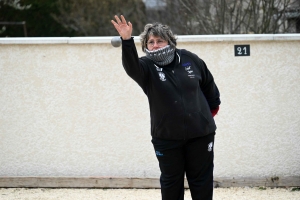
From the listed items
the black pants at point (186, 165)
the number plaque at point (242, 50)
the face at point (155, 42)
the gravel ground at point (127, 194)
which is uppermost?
the face at point (155, 42)

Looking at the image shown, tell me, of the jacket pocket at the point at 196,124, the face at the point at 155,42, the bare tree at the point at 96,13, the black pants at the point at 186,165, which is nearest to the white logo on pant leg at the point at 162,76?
the face at the point at 155,42

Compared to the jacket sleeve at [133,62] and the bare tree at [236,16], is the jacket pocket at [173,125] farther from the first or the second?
the bare tree at [236,16]

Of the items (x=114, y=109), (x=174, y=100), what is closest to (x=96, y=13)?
(x=114, y=109)

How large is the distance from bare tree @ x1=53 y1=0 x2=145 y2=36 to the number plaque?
25.7 ft

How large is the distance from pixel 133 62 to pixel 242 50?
2.66 metres

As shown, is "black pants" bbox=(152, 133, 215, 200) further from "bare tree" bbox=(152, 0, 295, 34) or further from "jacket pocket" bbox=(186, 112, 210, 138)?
"bare tree" bbox=(152, 0, 295, 34)

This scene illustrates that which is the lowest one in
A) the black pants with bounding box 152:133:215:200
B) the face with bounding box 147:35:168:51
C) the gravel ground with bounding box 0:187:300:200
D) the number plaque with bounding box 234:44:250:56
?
the gravel ground with bounding box 0:187:300:200

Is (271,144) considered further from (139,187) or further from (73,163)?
(73,163)

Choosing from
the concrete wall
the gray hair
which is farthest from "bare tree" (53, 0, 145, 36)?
the gray hair

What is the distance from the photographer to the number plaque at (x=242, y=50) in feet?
20.4

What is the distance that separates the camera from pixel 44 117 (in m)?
6.45

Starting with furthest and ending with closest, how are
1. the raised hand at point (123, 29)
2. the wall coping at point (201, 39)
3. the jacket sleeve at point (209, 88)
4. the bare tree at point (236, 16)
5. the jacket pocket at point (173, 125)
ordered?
the bare tree at point (236, 16) < the wall coping at point (201, 39) < the jacket sleeve at point (209, 88) < the jacket pocket at point (173, 125) < the raised hand at point (123, 29)

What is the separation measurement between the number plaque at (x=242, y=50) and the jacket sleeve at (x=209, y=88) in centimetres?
187

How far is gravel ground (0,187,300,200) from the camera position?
235 inches
